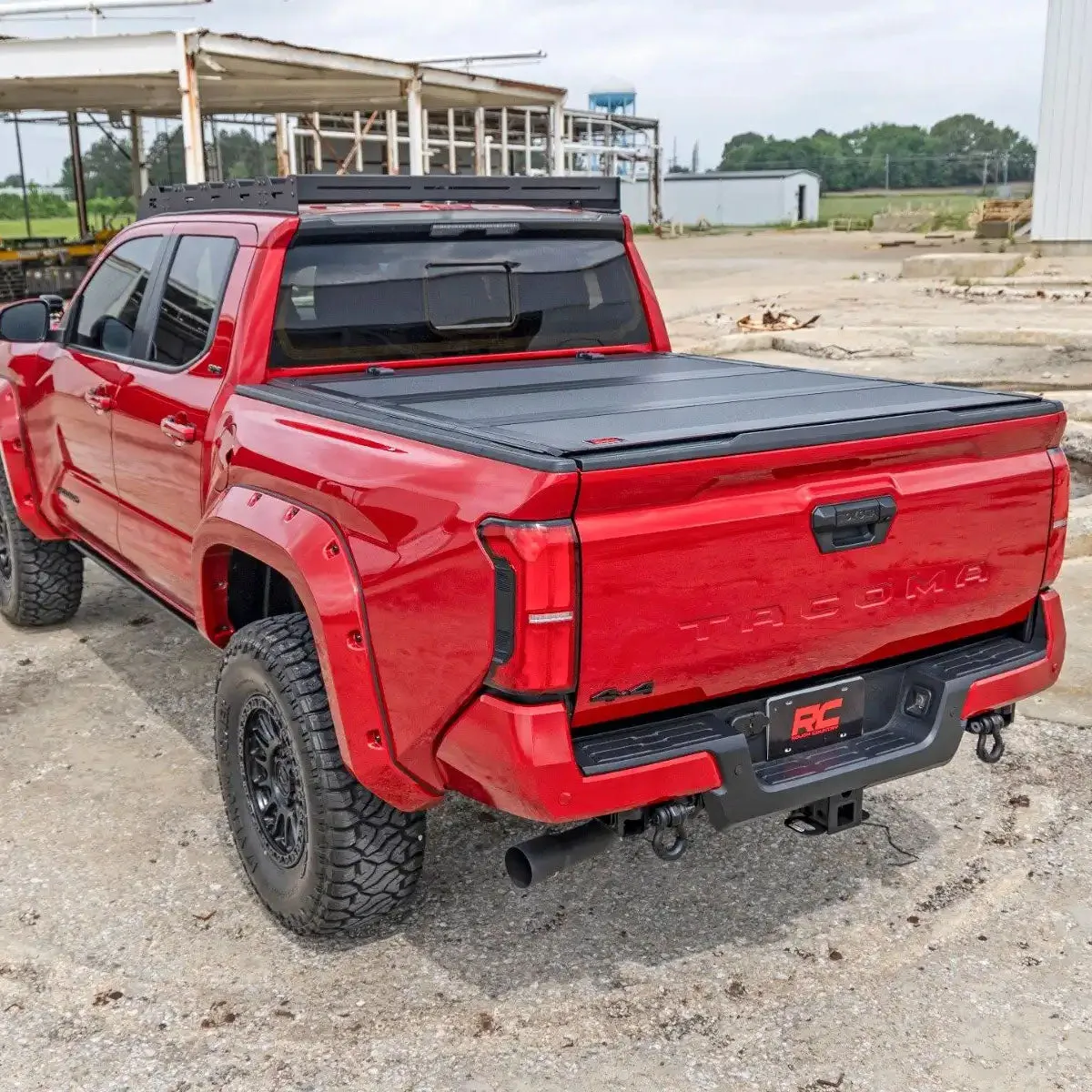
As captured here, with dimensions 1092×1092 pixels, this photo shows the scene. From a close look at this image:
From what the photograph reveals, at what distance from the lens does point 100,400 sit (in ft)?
15.4

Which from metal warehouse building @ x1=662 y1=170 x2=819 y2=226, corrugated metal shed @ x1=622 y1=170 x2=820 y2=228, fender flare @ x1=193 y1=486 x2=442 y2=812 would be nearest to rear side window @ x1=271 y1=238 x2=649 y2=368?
fender flare @ x1=193 y1=486 x2=442 y2=812

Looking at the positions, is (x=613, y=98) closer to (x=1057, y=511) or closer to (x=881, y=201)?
(x=881, y=201)

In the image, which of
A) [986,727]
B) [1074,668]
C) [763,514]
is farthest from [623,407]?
[1074,668]

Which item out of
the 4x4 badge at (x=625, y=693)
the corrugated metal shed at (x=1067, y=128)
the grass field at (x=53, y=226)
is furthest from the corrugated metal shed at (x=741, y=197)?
the 4x4 badge at (x=625, y=693)

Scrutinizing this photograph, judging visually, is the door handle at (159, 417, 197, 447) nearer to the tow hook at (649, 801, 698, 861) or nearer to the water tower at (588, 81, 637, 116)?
the tow hook at (649, 801, 698, 861)

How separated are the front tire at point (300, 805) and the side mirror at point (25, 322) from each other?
7.40 ft

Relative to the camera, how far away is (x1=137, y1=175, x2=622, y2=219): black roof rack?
164 inches

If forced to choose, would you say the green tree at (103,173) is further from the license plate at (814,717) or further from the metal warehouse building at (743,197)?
the metal warehouse building at (743,197)

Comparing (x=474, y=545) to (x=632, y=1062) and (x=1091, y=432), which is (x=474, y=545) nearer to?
(x=632, y=1062)

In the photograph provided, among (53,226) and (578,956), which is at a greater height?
(53,226)

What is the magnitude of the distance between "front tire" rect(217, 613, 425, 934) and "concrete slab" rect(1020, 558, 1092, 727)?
2.78m

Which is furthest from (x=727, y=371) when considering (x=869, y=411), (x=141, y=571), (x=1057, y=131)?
(x=1057, y=131)

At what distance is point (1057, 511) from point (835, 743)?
34.9 inches

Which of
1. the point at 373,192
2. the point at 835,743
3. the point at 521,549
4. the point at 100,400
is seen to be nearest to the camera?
the point at 521,549
